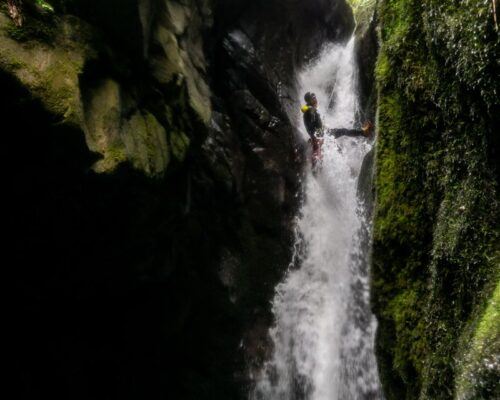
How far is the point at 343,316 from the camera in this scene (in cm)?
812

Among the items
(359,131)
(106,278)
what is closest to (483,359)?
(106,278)

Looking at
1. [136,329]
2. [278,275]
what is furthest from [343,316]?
[136,329]

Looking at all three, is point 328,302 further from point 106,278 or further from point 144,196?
point 144,196

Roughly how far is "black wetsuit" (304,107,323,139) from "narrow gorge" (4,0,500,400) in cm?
61

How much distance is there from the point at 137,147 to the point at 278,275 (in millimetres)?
4852

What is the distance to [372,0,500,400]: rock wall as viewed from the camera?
2393mm

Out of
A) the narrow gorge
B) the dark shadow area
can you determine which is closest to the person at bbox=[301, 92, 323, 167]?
the narrow gorge

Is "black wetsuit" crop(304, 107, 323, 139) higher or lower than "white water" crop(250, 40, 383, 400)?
higher

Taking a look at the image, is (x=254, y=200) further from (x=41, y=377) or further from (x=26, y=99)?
(x=26, y=99)

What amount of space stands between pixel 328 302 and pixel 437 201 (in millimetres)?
5802

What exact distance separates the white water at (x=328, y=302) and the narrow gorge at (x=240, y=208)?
1.7 inches

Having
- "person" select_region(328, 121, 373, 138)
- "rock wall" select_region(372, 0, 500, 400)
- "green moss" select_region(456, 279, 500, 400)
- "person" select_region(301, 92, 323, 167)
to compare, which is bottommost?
"green moss" select_region(456, 279, 500, 400)

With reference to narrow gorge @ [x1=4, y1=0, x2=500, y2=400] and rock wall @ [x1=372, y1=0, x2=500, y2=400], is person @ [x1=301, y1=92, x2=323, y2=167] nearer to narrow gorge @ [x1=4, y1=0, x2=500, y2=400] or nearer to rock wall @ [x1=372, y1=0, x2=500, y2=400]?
narrow gorge @ [x1=4, y1=0, x2=500, y2=400]

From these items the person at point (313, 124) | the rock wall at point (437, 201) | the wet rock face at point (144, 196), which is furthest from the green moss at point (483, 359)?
the person at point (313, 124)
